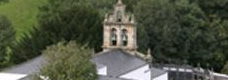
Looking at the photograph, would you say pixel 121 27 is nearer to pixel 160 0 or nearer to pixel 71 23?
pixel 71 23

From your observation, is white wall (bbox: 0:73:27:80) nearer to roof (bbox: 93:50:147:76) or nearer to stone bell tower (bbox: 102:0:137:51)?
roof (bbox: 93:50:147:76)

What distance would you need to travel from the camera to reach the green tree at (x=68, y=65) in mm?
30516

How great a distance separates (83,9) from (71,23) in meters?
3.00

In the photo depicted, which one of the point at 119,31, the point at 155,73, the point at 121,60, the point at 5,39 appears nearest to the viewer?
the point at 121,60

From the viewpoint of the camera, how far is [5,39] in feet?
211

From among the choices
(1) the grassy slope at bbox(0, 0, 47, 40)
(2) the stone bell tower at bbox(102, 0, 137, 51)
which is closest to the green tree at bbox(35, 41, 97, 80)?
(2) the stone bell tower at bbox(102, 0, 137, 51)

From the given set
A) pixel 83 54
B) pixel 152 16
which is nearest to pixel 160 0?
pixel 152 16

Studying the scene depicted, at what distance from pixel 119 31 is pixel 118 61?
5261mm

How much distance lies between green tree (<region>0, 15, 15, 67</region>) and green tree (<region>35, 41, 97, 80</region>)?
31.7m

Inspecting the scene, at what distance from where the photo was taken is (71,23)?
64.4 metres

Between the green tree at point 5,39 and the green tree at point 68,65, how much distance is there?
104ft

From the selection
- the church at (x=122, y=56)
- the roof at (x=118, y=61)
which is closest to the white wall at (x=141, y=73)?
the church at (x=122, y=56)

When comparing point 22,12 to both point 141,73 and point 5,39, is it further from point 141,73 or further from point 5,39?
point 141,73

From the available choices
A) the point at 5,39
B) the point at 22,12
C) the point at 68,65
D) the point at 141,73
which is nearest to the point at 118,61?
the point at 141,73
